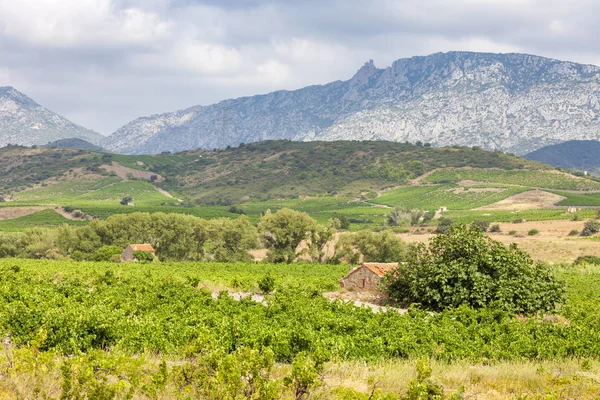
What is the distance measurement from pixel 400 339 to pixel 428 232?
308 ft

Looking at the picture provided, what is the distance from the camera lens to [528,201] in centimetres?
14350

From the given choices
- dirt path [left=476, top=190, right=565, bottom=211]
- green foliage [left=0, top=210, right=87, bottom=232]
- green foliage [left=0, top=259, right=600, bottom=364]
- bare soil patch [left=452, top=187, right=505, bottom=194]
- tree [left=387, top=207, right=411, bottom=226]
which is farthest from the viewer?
bare soil patch [left=452, top=187, right=505, bottom=194]

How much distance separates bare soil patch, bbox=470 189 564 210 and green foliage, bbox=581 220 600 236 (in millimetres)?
40631

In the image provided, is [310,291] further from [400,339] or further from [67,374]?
[67,374]

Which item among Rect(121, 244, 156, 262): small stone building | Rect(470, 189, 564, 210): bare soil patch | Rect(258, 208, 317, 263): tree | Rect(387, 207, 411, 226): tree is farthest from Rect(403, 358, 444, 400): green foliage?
Rect(470, 189, 564, 210): bare soil patch

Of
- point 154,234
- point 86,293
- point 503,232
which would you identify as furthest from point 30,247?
point 503,232

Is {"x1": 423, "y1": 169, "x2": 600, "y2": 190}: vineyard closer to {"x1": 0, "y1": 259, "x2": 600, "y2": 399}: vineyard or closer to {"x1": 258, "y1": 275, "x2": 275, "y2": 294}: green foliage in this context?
{"x1": 258, "y1": 275, "x2": 275, "y2": 294}: green foliage

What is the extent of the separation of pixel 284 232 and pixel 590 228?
5710 cm

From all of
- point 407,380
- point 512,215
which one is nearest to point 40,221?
point 512,215

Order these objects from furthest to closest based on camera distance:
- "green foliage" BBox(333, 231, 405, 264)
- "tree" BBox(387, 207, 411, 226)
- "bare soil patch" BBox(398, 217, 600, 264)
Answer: "tree" BBox(387, 207, 411, 226), "bare soil patch" BBox(398, 217, 600, 264), "green foliage" BBox(333, 231, 405, 264)

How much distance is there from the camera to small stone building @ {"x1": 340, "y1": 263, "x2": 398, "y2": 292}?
122 ft

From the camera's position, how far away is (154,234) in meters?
81.8

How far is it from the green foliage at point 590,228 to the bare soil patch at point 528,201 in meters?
40.6

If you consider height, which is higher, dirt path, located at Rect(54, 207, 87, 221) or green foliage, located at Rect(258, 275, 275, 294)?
green foliage, located at Rect(258, 275, 275, 294)
